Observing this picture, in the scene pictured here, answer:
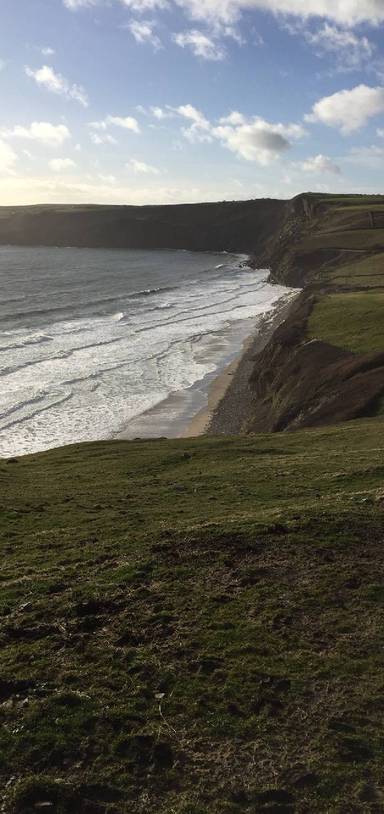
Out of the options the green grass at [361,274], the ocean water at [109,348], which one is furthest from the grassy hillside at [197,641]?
the green grass at [361,274]

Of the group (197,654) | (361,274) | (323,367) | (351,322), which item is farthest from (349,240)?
(197,654)

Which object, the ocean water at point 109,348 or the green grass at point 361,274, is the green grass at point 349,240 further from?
the green grass at point 361,274

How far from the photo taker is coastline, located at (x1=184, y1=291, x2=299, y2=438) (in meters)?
42.9

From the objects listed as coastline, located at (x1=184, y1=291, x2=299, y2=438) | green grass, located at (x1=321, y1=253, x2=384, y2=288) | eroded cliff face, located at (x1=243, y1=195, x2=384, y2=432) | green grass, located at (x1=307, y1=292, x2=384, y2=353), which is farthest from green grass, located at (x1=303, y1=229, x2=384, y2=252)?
green grass, located at (x1=307, y1=292, x2=384, y2=353)

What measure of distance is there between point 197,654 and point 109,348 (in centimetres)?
6381

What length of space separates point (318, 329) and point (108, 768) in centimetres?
4402

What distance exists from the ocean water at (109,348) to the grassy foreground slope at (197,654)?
24374 mm

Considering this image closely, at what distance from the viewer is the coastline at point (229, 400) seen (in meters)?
42.9

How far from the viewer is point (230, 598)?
40.5 ft

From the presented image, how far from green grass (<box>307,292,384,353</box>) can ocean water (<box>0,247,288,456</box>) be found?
11.4 m

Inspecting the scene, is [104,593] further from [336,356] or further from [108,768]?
[336,356]

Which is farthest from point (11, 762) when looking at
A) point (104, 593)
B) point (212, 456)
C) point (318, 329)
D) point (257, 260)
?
point (257, 260)

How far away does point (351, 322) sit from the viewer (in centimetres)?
4872

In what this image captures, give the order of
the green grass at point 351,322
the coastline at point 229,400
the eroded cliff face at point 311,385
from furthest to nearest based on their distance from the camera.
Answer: the green grass at point 351,322 < the coastline at point 229,400 < the eroded cliff face at point 311,385
